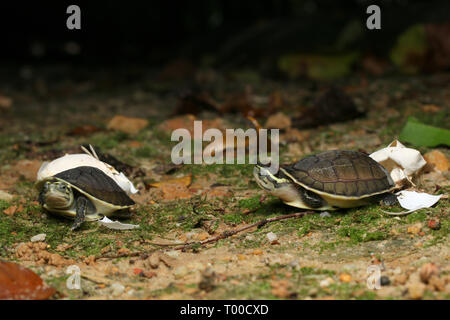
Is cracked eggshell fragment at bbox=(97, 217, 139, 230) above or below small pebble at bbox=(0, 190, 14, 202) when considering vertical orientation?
below

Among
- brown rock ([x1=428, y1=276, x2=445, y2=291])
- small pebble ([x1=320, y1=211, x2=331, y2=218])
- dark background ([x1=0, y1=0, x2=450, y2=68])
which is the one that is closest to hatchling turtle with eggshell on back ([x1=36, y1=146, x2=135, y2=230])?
small pebble ([x1=320, y1=211, x2=331, y2=218])

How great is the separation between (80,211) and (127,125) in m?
2.27

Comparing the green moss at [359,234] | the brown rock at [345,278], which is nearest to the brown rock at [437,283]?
the brown rock at [345,278]

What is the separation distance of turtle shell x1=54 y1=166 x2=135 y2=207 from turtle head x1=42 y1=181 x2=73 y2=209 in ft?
0.15

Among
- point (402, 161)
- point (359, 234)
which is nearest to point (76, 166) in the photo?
point (359, 234)

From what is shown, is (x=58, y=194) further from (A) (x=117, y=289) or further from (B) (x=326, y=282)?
(B) (x=326, y=282)

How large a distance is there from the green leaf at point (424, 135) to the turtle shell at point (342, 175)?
992mm

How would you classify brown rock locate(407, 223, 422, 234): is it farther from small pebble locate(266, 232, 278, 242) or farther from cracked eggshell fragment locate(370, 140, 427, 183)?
small pebble locate(266, 232, 278, 242)

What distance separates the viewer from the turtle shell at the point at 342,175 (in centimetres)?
307

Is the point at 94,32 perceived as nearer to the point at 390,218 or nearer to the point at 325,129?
the point at 325,129

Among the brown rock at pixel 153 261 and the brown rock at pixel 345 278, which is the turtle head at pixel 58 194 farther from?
the brown rock at pixel 345 278

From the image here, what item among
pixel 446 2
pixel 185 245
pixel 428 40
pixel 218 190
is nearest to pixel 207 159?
pixel 218 190

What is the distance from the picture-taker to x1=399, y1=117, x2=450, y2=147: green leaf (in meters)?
4.02

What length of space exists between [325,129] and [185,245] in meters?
2.50
